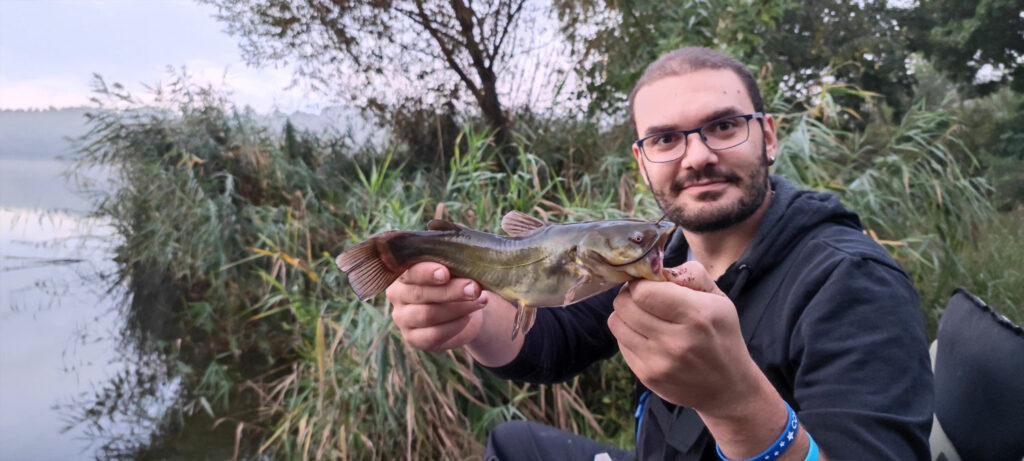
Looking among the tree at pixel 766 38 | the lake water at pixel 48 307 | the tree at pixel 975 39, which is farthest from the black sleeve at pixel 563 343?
the tree at pixel 975 39

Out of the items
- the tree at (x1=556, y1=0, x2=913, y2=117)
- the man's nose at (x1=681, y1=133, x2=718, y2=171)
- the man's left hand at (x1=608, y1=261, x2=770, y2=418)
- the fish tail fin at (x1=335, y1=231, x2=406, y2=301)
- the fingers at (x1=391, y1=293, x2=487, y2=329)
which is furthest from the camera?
the tree at (x1=556, y1=0, x2=913, y2=117)

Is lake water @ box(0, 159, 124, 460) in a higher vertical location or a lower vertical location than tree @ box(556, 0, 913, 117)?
lower

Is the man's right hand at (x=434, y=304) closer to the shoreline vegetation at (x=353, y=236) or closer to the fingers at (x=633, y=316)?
the fingers at (x=633, y=316)

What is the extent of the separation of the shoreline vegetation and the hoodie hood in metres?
1.79

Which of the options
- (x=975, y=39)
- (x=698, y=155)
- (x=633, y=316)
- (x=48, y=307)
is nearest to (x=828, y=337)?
(x=633, y=316)

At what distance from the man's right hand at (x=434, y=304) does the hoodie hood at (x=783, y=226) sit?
2.36ft

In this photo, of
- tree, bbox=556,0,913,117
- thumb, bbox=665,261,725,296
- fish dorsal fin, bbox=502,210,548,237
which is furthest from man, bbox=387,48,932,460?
tree, bbox=556,0,913,117

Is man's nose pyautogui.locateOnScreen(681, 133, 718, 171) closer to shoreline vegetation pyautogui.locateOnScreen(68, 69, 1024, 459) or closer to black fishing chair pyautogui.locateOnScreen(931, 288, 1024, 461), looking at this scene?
black fishing chair pyautogui.locateOnScreen(931, 288, 1024, 461)

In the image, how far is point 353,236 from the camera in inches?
148

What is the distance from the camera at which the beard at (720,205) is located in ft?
5.95

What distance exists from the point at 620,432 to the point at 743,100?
2283 millimetres

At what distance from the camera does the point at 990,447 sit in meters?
1.41

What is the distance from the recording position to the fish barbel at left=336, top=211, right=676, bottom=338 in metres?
1.09

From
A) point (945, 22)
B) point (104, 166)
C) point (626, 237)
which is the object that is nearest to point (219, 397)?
A: point (104, 166)
